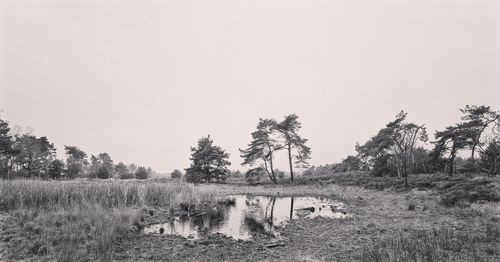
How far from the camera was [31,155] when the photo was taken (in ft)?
134

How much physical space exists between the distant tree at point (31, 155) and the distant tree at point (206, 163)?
1008 inches

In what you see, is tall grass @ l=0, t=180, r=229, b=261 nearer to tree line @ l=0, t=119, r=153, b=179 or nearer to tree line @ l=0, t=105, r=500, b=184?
tree line @ l=0, t=105, r=500, b=184

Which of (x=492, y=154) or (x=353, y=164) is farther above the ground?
(x=492, y=154)

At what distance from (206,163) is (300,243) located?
29.6 meters

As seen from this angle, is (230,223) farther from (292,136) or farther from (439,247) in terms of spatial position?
(292,136)

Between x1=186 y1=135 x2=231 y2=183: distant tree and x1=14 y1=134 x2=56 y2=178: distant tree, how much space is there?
Result: 2561 centimetres

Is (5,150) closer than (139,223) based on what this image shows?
No

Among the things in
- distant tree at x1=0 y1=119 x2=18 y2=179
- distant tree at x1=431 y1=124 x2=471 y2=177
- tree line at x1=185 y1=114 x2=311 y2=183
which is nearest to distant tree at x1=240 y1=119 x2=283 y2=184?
tree line at x1=185 y1=114 x2=311 y2=183

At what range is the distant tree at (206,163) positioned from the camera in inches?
1406

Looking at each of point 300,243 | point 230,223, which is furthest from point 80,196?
point 300,243

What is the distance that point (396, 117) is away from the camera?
2291 centimetres

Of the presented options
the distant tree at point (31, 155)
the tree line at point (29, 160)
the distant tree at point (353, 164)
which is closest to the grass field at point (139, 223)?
the tree line at point (29, 160)

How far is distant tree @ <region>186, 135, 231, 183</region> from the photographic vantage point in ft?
117

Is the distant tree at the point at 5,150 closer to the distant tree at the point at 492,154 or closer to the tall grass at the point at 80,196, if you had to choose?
the tall grass at the point at 80,196
